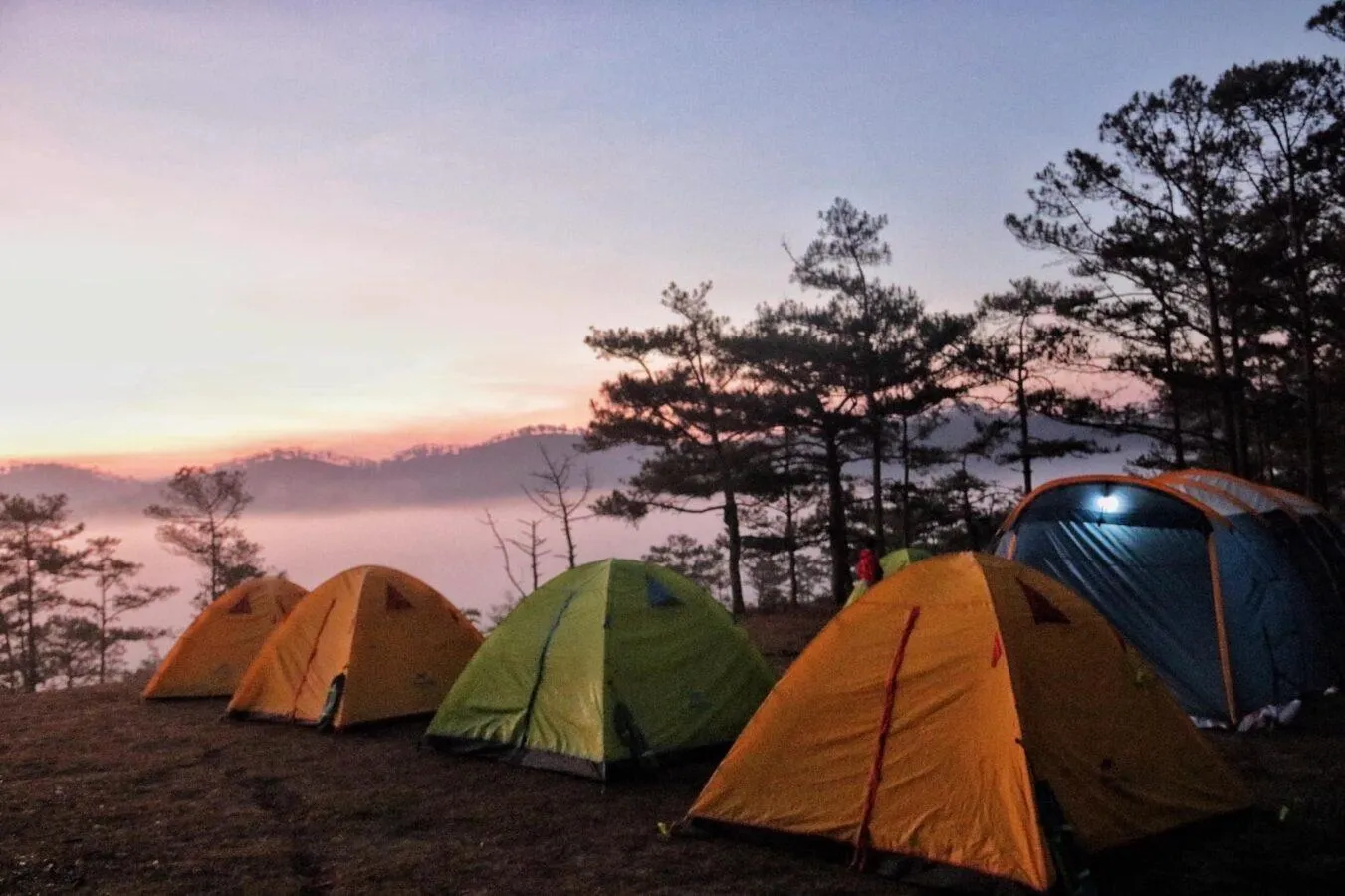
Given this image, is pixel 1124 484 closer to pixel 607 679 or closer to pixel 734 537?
pixel 607 679

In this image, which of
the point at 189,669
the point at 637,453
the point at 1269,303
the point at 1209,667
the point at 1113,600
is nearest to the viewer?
the point at 1209,667

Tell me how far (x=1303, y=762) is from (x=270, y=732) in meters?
10.0

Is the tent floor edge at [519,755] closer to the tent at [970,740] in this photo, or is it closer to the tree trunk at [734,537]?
the tent at [970,740]

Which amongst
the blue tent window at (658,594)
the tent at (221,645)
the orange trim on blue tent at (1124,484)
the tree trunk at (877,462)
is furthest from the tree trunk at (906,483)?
the blue tent window at (658,594)

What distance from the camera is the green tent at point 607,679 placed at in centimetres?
790

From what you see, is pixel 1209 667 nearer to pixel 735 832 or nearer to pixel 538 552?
pixel 735 832

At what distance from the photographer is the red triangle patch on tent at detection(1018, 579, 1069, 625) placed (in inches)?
236

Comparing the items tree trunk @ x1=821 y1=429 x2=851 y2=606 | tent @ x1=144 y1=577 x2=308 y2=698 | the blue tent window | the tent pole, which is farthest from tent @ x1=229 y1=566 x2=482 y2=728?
tree trunk @ x1=821 y1=429 x2=851 y2=606

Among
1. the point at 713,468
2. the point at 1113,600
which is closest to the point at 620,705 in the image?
Answer: the point at 1113,600

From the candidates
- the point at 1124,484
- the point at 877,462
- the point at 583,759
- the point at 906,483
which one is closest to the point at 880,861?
the point at 583,759

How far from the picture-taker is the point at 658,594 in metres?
8.77

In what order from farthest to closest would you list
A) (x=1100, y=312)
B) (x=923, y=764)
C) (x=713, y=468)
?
(x=713, y=468) → (x=1100, y=312) → (x=923, y=764)

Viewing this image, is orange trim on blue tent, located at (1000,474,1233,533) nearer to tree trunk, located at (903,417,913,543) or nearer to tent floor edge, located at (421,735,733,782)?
tent floor edge, located at (421,735,733,782)

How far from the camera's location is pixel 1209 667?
9.06m
